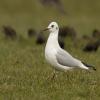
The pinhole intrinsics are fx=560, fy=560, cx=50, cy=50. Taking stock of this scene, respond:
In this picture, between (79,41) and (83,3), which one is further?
(83,3)

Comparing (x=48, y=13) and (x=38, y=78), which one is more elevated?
(x=48, y=13)

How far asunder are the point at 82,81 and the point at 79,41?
12.0 metres

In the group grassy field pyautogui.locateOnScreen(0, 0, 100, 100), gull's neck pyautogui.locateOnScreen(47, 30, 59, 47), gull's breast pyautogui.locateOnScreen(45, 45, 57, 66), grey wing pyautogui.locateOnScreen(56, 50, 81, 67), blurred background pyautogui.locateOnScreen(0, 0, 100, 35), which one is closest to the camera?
grassy field pyautogui.locateOnScreen(0, 0, 100, 100)

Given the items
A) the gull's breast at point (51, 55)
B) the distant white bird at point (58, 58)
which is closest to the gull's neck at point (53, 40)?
the distant white bird at point (58, 58)

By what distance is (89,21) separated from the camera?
41.0 m

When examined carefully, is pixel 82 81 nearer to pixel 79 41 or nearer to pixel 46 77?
pixel 46 77

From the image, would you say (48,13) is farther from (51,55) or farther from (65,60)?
(51,55)

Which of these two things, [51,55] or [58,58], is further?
[58,58]

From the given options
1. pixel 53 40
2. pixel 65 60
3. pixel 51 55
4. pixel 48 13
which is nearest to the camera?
pixel 51 55

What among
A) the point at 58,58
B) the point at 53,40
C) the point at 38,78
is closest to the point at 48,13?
the point at 53,40

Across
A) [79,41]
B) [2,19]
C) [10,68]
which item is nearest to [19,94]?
[10,68]

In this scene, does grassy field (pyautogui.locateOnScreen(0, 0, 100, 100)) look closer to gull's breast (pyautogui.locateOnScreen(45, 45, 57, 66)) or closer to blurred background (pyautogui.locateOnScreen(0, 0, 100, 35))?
gull's breast (pyautogui.locateOnScreen(45, 45, 57, 66))

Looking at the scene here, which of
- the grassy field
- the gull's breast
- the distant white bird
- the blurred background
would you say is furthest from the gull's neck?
the blurred background

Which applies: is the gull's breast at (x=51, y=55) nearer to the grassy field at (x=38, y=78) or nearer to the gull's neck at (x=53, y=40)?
the gull's neck at (x=53, y=40)
